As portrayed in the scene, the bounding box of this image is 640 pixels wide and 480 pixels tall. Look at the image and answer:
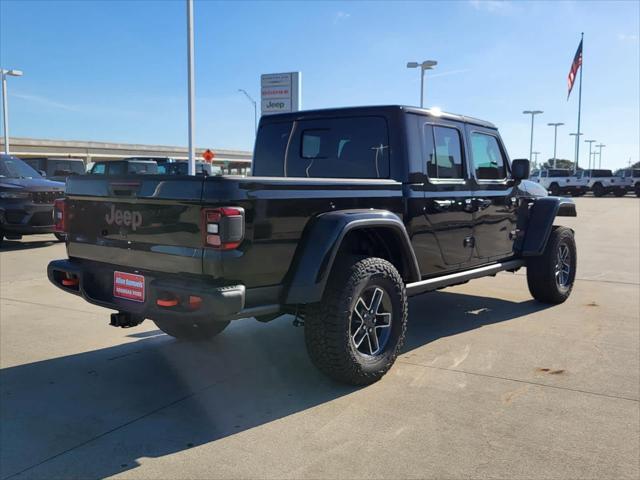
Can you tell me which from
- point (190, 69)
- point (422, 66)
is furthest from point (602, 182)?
point (190, 69)

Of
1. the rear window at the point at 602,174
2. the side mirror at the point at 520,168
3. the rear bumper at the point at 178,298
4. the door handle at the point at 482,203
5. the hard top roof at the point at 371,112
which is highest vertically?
the rear window at the point at 602,174

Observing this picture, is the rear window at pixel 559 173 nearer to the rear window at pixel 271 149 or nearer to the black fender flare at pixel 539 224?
the black fender flare at pixel 539 224

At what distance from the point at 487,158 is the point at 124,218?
3657mm

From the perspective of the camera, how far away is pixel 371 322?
4090mm

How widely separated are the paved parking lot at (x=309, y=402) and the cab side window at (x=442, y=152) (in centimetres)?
150

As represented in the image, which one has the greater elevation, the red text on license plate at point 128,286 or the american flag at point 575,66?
the american flag at point 575,66

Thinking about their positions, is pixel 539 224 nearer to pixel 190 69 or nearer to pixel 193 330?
pixel 193 330

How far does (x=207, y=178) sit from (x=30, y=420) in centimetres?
186

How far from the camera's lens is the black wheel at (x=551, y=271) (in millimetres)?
6395

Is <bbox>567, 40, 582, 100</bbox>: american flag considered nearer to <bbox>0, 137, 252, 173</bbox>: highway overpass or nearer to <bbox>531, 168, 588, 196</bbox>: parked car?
<bbox>531, 168, 588, 196</bbox>: parked car

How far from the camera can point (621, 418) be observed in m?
3.51

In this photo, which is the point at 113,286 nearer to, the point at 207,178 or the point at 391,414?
the point at 207,178

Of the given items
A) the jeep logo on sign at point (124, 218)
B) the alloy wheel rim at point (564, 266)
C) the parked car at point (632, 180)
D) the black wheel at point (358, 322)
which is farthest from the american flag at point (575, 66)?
the jeep logo on sign at point (124, 218)

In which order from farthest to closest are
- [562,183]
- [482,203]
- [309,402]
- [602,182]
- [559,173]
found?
[559,173], [562,183], [602,182], [482,203], [309,402]
